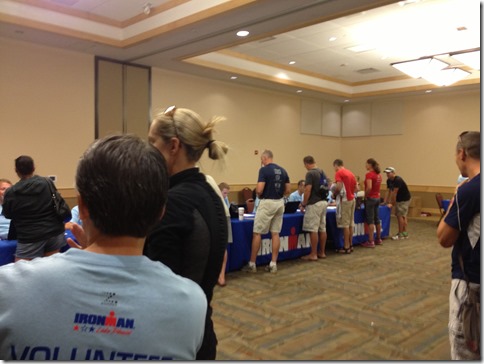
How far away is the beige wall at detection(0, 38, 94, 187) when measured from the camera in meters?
6.62

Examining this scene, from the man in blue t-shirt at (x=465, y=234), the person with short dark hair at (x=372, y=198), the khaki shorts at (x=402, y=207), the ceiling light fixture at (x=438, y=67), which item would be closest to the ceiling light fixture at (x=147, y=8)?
the person with short dark hair at (x=372, y=198)

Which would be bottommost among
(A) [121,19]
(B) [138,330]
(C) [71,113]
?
(B) [138,330]

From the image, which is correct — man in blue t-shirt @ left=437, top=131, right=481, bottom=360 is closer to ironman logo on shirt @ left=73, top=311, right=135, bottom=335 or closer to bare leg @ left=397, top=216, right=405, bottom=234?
ironman logo on shirt @ left=73, top=311, right=135, bottom=335

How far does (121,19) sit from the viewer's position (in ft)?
21.2

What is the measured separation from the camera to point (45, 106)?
704cm

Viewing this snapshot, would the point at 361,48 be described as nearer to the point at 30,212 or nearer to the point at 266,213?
the point at 266,213

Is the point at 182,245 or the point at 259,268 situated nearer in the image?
the point at 182,245

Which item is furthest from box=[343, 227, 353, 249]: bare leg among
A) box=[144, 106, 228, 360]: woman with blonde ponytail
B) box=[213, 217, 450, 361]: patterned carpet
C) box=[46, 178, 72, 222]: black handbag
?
box=[144, 106, 228, 360]: woman with blonde ponytail

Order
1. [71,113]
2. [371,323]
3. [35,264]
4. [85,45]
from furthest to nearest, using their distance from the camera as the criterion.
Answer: [71,113]
[85,45]
[371,323]
[35,264]

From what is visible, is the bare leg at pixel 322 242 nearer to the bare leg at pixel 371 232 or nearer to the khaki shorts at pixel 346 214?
the khaki shorts at pixel 346 214

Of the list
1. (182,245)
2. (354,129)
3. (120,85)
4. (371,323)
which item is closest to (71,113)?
(120,85)

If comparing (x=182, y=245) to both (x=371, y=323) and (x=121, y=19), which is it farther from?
(x=121, y=19)

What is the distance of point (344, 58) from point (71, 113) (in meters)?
5.47

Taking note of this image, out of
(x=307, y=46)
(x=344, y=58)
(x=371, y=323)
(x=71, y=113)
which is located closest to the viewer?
(x=371, y=323)
